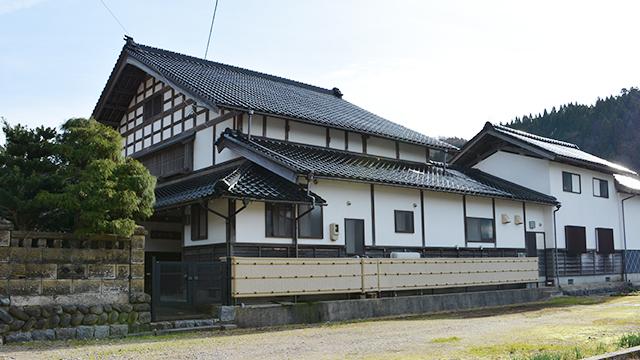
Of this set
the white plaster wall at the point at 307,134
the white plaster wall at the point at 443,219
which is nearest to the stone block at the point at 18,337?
the white plaster wall at the point at 307,134

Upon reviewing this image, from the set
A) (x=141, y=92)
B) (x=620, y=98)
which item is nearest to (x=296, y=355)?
(x=141, y=92)

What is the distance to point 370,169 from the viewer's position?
19.5m

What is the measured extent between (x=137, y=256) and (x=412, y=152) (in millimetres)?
12978

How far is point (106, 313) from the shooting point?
1183 centimetres

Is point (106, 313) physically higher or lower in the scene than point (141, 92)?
lower

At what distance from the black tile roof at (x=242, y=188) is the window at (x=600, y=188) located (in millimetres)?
17049

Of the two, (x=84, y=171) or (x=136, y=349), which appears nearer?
(x=136, y=349)

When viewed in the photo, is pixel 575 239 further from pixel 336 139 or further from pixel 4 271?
pixel 4 271

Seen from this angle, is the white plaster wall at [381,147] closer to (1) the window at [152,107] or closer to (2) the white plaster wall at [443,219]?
(2) the white plaster wall at [443,219]

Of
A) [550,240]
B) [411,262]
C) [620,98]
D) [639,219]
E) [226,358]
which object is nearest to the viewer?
[226,358]

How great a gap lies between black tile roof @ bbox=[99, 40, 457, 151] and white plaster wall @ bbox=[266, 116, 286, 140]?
362mm

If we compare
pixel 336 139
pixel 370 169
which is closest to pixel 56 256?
pixel 370 169

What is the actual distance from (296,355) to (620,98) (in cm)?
7227

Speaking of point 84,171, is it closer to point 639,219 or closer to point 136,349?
point 136,349
